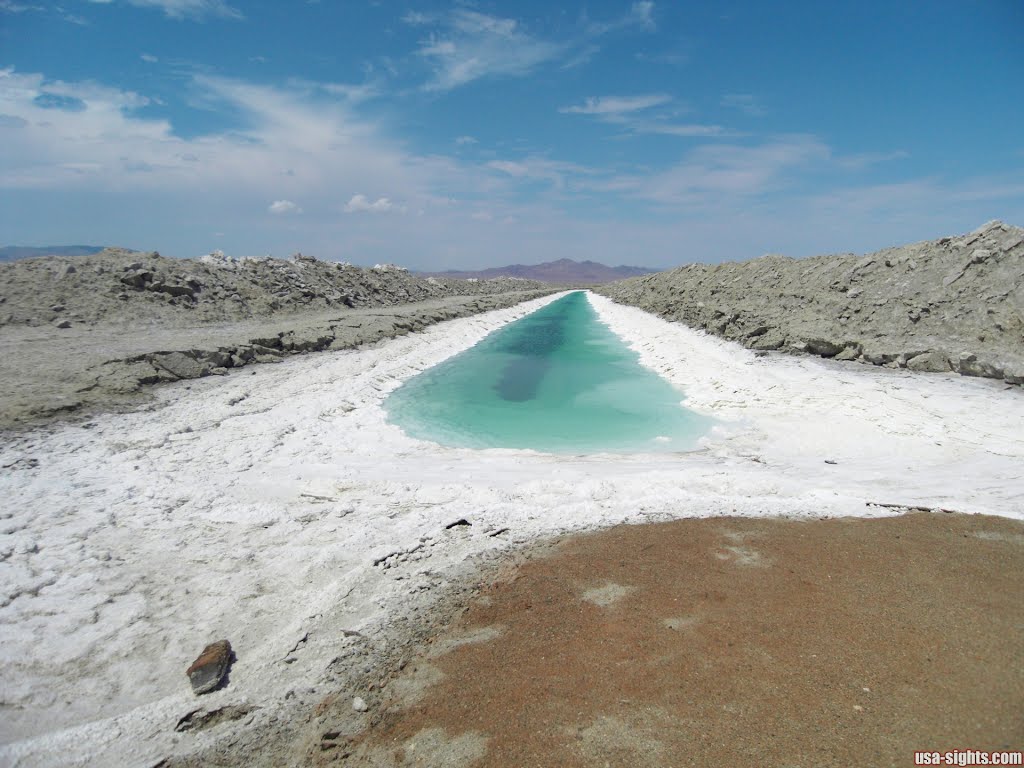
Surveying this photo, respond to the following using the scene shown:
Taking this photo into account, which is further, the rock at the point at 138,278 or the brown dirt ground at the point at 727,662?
the rock at the point at 138,278

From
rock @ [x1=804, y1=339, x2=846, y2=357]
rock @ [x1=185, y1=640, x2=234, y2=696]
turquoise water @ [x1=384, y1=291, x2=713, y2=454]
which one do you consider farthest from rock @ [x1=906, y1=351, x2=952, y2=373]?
rock @ [x1=185, y1=640, x2=234, y2=696]

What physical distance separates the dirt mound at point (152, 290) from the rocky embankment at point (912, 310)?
1998 cm

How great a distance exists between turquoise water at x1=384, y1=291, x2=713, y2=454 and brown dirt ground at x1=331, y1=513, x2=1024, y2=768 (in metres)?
4.61

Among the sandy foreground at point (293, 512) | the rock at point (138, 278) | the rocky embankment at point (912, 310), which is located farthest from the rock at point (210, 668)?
the rock at point (138, 278)

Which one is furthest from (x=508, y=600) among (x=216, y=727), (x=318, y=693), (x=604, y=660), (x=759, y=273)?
(x=759, y=273)

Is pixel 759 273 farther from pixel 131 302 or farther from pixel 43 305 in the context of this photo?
pixel 43 305

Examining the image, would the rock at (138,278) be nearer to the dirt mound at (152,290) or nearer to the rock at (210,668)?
the dirt mound at (152,290)

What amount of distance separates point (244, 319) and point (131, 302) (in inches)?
145

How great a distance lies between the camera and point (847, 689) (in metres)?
3.11

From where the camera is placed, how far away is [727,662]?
11.3ft

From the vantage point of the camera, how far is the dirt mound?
52.1 ft

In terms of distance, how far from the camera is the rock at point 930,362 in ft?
38.4

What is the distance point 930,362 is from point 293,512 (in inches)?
556

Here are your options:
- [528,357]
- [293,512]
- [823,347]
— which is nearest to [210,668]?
[293,512]
